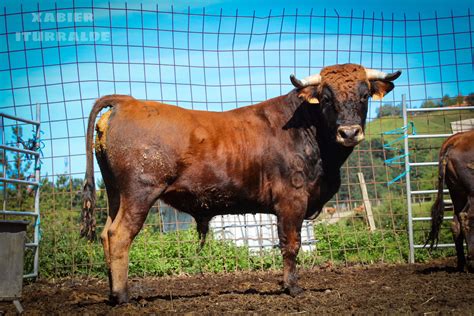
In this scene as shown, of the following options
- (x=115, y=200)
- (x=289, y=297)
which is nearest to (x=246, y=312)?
(x=289, y=297)

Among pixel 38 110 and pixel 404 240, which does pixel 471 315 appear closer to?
pixel 404 240

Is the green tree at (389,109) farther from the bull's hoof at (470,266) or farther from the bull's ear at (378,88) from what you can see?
the bull's hoof at (470,266)

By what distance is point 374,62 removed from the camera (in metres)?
10.2

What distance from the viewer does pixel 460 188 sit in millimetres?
7875

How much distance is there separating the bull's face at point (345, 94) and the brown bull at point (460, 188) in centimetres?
188

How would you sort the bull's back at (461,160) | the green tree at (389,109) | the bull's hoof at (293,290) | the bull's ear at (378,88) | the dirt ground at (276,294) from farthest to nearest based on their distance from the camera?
1. the green tree at (389,109)
2. the bull's back at (461,160)
3. the bull's ear at (378,88)
4. the bull's hoof at (293,290)
5. the dirt ground at (276,294)

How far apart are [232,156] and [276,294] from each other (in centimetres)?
163

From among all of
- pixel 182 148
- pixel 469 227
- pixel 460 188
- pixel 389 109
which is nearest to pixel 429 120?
pixel 389 109

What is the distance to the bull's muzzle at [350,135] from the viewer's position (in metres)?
5.93

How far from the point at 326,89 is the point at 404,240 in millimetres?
Answer: 4466

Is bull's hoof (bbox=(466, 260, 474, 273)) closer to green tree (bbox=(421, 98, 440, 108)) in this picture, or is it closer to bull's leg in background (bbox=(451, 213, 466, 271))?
bull's leg in background (bbox=(451, 213, 466, 271))

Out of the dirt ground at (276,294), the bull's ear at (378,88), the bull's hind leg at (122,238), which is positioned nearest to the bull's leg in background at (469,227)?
the dirt ground at (276,294)

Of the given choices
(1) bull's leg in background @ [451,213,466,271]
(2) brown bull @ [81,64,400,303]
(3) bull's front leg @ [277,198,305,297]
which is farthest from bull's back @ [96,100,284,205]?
(1) bull's leg in background @ [451,213,466,271]

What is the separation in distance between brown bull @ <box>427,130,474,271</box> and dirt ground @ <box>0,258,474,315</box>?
51cm
